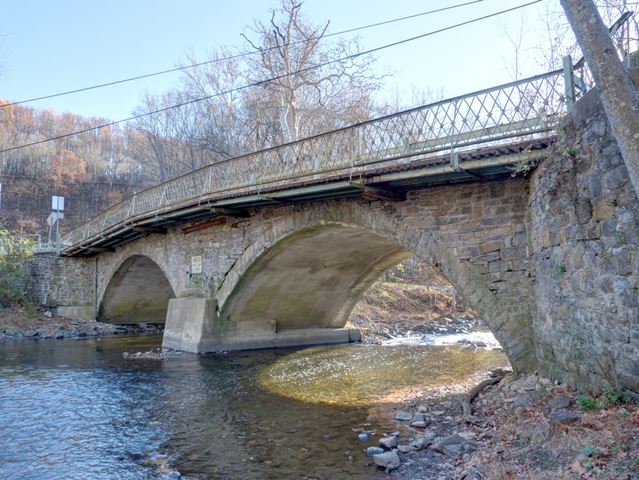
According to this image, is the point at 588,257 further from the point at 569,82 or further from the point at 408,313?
the point at 408,313

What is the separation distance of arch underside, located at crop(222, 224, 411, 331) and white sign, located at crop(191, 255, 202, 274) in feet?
5.49

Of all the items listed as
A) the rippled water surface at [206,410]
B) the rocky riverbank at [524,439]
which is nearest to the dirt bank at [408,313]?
the rippled water surface at [206,410]

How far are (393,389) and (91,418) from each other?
5008 mm

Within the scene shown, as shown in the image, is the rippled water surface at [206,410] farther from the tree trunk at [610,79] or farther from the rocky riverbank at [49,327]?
the rocky riverbank at [49,327]

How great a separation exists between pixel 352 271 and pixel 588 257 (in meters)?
10.3

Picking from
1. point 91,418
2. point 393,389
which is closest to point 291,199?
point 393,389

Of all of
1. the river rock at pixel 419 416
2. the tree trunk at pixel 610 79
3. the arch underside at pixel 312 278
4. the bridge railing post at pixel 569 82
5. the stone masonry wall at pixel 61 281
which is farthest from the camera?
the stone masonry wall at pixel 61 281

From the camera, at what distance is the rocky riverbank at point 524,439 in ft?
12.3

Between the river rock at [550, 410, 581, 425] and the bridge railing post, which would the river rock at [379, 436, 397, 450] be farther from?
the bridge railing post

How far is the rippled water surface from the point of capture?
530cm

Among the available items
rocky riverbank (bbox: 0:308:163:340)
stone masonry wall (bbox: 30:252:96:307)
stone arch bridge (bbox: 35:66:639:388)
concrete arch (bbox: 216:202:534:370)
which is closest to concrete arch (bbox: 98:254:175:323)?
stone masonry wall (bbox: 30:252:96:307)

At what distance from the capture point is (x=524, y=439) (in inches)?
179

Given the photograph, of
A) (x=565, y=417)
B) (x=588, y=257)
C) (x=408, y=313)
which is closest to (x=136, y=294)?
(x=408, y=313)

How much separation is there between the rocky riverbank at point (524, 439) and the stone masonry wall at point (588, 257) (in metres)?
0.37
